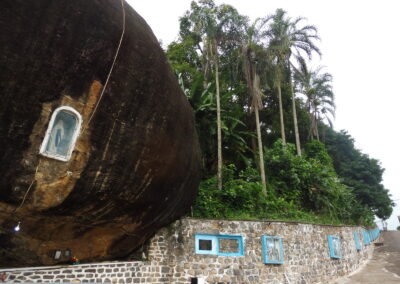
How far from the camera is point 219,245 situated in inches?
331

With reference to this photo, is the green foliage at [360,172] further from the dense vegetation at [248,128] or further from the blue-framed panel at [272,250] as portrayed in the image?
the blue-framed panel at [272,250]

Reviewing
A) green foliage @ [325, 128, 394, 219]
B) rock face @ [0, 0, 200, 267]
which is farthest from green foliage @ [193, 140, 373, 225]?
green foliage @ [325, 128, 394, 219]

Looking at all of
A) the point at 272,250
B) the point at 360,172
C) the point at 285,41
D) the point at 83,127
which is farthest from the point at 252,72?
the point at 360,172

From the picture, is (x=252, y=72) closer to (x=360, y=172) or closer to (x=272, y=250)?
(x=272, y=250)

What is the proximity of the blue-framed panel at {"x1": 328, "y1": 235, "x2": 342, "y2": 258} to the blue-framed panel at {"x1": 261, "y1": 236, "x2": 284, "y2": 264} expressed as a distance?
3186mm

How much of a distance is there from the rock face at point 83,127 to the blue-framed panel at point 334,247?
7.83m

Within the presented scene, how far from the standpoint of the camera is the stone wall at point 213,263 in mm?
6297

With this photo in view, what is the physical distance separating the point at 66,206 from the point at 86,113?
1.72 metres

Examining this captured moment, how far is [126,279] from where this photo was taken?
6.91 metres

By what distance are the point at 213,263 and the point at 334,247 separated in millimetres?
6043

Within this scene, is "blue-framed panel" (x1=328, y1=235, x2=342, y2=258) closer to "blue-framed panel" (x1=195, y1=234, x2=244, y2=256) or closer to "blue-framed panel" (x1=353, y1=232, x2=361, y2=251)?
"blue-framed panel" (x1=353, y1=232, x2=361, y2=251)

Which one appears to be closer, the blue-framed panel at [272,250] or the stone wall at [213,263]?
the stone wall at [213,263]

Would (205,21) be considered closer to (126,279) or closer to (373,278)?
(126,279)

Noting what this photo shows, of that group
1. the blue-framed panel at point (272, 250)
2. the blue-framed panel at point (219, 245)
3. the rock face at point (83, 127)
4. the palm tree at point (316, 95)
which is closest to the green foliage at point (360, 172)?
the palm tree at point (316, 95)
